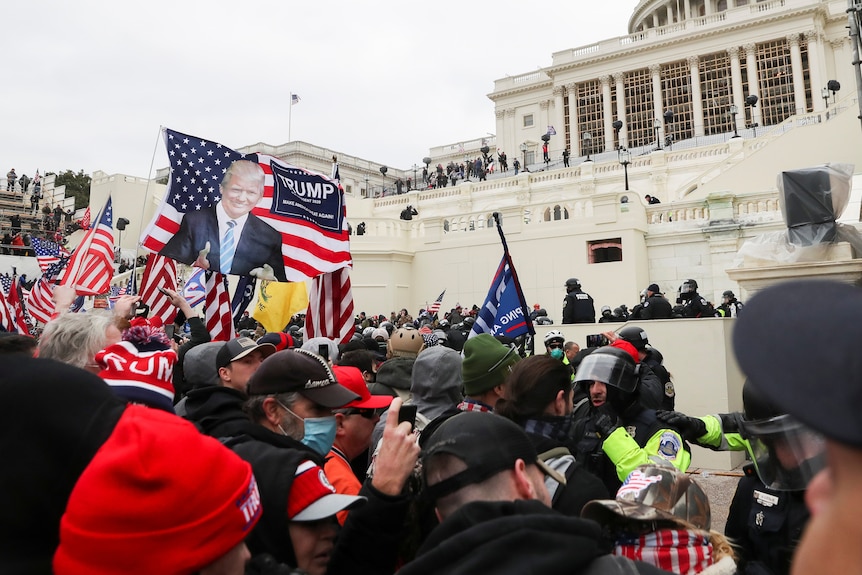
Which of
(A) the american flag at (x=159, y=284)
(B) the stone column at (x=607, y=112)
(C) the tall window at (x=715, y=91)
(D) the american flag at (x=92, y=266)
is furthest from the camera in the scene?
(B) the stone column at (x=607, y=112)

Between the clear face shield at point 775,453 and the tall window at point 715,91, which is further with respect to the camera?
the tall window at point 715,91

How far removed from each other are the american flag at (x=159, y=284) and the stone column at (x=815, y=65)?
167ft

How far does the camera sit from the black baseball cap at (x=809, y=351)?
2.71 ft

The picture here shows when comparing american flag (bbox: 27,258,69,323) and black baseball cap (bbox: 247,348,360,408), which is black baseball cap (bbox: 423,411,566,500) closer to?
black baseball cap (bbox: 247,348,360,408)

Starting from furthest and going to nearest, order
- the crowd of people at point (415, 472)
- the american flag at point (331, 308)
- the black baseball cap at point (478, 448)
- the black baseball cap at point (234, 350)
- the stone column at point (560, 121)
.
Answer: the stone column at point (560, 121) → the american flag at point (331, 308) → the black baseball cap at point (234, 350) → the black baseball cap at point (478, 448) → the crowd of people at point (415, 472)

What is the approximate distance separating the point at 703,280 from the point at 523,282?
5.28 metres

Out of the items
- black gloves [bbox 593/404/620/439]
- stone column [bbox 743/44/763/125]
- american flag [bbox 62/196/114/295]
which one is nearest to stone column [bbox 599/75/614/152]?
stone column [bbox 743/44/763/125]

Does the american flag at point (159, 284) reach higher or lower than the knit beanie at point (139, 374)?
higher

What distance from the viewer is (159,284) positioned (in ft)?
28.4

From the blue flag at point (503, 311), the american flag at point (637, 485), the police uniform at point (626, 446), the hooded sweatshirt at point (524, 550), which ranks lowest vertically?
the police uniform at point (626, 446)

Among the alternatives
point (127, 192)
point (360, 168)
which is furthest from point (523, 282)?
point (360, 168)

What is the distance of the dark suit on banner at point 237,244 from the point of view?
6.62m

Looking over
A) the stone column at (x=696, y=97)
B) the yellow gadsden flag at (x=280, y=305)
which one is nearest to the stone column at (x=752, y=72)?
the stone column at (x=696, y=97)

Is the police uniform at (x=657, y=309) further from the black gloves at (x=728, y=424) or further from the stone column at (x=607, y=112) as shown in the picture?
the stone column at (x=607, y=112)
